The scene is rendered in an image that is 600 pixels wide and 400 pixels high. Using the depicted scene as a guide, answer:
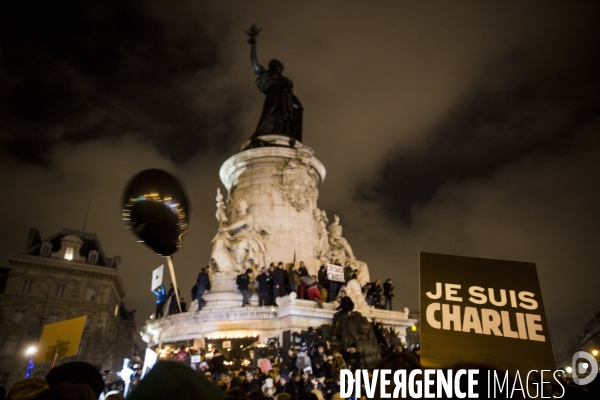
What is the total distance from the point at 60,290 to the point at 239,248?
117ft

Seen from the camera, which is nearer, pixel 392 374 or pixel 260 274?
pixel 392 374

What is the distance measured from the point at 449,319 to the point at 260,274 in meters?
13.2

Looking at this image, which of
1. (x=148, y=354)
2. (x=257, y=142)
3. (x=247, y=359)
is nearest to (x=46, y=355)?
(x=148, y=354)

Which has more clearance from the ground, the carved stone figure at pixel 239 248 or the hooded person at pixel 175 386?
the carved stone figure at pixel 239 248

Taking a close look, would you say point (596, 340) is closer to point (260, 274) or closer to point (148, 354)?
point (260, 274)

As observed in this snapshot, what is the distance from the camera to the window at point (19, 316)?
40656mm

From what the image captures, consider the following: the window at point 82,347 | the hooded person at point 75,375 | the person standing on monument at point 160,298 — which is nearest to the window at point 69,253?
the window at point 82,347

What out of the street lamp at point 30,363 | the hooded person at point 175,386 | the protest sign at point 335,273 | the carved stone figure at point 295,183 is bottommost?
the hooded person at point 175,386

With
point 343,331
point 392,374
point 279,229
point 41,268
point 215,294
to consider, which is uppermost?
point 41,268

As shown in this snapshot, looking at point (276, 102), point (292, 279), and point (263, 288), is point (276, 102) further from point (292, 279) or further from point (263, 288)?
point (263, 288)

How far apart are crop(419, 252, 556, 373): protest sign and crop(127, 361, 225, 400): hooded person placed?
2.49 metres

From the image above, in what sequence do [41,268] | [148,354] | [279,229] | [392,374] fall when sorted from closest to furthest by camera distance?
1. [392,374]
2. [148,354]
3. [279,229]
4. [41,268]

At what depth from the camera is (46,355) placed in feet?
35.1

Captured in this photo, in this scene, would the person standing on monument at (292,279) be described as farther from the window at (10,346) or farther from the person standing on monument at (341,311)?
the window at (10,346)
